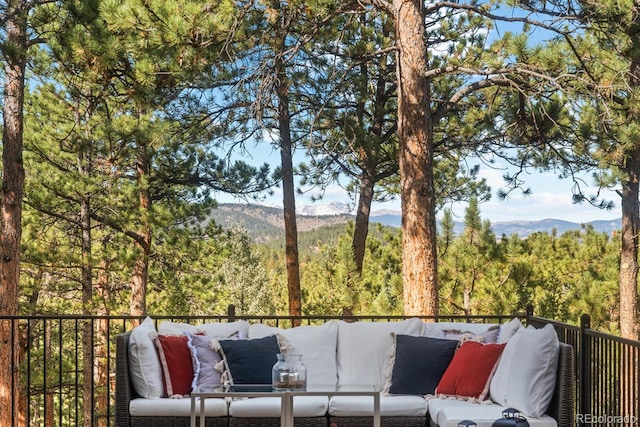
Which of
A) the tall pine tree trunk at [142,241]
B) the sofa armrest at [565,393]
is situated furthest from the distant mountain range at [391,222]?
the sofa armrest at [565,393]

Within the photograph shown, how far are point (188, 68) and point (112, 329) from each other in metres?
7.44

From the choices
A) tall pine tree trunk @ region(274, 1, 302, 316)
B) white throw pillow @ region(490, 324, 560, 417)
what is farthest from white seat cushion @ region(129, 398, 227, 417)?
tall pine tree trunk @ region(274, 1, 302, 316)

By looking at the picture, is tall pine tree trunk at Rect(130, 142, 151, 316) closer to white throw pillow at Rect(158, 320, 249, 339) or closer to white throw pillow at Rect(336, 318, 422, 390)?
white throw pillow at Rect(158, 320, 249, 339)

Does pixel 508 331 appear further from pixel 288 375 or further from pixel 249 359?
pixel 249 359

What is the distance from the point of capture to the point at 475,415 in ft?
11.3

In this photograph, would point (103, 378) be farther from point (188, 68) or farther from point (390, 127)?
point (188, 68)

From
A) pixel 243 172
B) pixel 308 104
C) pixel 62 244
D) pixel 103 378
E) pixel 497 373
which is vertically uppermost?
pixel 308 104

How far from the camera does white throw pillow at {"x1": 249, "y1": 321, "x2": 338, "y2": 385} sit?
14.1 feet

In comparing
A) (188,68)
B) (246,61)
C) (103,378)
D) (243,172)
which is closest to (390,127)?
(243,172)

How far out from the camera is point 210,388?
3.75 meters

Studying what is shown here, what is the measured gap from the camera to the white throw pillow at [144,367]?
3934 millimetres

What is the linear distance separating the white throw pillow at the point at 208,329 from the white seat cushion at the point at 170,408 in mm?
498

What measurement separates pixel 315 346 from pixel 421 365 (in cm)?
70

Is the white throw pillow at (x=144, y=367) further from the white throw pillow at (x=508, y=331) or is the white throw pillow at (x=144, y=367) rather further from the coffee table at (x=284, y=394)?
the white throw pillow at (x=508, y=331)
